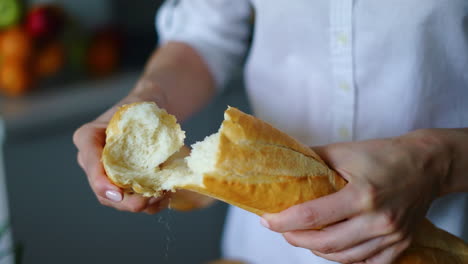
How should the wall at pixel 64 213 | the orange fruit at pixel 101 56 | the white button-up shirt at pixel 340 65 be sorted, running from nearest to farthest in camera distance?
the white button-up shirt at pixel 340 65
the wall at pixel 64 213
the orange fruit at pixel 101 56

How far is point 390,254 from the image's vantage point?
0.56m

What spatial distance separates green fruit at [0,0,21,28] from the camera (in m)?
1.27

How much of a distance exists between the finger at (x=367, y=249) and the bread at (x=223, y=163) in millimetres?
72

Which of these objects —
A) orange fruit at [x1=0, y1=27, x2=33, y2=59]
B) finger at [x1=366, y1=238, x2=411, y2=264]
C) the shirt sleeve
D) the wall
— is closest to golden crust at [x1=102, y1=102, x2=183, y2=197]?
finger at [x1=366, y1=238, x2=411, y2=264]

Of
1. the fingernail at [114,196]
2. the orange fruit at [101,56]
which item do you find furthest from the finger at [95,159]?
the orange fruit at [101,56]

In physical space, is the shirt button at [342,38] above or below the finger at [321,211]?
above

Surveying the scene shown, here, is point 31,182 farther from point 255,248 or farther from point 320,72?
point 320,72

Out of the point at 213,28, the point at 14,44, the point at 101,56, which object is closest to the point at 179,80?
the point at 213,28

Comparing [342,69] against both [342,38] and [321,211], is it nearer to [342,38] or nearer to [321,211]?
[342,38]

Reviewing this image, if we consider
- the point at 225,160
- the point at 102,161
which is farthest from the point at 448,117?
the point at 102,161

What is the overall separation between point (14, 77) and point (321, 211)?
1049mm

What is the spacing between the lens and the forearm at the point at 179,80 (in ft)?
2.51

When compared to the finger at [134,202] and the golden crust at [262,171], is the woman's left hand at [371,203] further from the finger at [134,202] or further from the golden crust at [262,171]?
the finger at [134,202]

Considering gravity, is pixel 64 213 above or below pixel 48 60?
below
